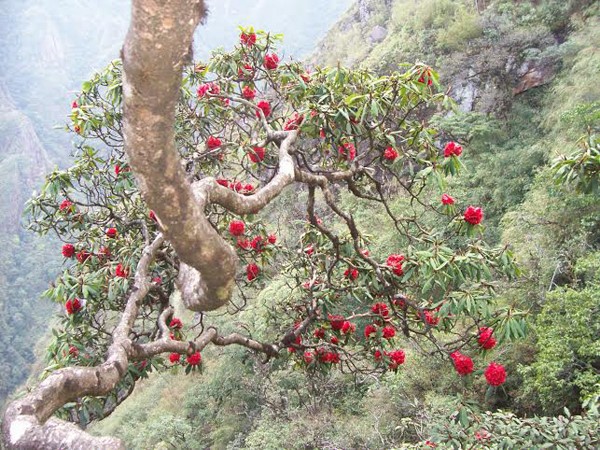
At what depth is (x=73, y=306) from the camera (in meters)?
2.65

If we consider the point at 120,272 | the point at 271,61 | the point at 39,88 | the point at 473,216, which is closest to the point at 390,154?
the point at 473,216

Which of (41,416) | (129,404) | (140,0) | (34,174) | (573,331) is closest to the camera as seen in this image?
(140,0)

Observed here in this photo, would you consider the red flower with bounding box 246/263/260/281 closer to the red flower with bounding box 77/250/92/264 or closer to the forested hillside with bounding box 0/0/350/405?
the red flower with bounding box 77/250/92/264

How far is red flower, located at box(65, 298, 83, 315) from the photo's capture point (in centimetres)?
262

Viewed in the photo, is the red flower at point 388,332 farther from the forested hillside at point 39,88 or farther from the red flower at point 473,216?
the forested hillside at point 39,88

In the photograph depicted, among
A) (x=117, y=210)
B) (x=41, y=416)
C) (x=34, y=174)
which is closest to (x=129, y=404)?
(x=117, y=210)

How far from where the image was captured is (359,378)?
6520mm

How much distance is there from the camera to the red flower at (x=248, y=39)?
329 centimetres

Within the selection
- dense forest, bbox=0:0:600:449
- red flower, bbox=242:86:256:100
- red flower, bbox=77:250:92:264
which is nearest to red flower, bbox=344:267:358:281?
dense forest, bbox=0:0:600:449

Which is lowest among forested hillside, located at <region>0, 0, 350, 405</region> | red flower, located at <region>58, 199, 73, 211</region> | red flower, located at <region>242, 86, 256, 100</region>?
red flower, located at <region>58, 199, 73, 211</region>

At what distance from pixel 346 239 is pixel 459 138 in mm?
8720

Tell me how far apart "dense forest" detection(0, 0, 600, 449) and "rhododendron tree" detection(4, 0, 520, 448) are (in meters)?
0.22

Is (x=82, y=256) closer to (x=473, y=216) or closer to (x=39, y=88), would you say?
(x=473, y=216)

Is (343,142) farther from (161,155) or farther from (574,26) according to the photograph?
(574,26)
